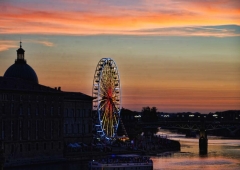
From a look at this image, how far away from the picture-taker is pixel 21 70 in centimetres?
13562

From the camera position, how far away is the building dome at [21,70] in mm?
134875

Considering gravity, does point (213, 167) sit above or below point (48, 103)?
below

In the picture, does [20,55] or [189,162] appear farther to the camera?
[20,55]

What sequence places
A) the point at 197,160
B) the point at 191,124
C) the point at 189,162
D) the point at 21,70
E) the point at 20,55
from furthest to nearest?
1. the point at 191,124
2. the point at 20,55
3. the point at 21,70
4. the point at 197,160
5. the point at 189,162

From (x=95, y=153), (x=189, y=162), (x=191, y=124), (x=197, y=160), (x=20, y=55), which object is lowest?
(x=189, y=162)

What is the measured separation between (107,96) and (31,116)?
22.3 metres

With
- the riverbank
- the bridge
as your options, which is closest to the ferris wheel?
the riverbank

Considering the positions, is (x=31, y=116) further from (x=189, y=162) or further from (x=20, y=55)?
(x=189, y=162)

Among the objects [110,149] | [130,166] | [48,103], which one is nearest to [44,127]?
[48,103]

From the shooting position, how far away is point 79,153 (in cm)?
12425

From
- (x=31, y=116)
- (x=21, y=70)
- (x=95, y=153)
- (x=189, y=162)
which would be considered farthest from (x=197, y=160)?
(x=21, y=70)

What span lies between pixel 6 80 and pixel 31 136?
8.24 meters

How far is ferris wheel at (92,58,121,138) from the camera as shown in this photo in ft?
449

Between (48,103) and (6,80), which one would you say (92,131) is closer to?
(48,103)
